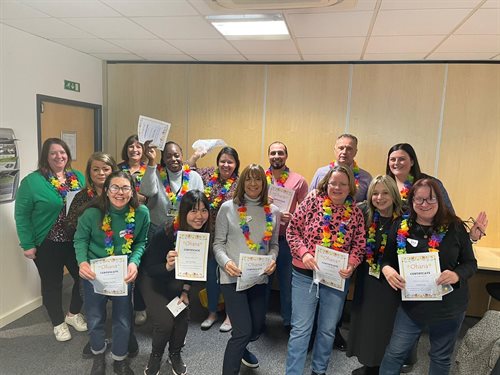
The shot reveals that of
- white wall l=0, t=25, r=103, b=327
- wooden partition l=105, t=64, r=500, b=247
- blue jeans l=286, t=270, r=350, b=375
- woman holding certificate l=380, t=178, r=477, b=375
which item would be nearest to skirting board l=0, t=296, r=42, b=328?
white wall l=0, t=25, r=103, b=327

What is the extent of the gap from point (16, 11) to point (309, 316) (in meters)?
3.03

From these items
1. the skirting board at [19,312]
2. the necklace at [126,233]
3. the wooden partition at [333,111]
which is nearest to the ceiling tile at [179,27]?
the wooden partition at [333,111]

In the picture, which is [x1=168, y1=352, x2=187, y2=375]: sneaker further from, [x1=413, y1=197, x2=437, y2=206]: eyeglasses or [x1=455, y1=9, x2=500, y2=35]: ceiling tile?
[x1=455, y1=9, x2=500, y2=35]: ceiling tile

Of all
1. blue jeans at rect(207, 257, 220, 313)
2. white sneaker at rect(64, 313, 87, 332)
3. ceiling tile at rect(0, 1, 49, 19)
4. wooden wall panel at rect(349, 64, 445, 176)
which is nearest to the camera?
ceiling tile at rect(0, 1, 49, 19)

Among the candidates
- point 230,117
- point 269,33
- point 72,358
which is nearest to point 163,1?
point 269,33

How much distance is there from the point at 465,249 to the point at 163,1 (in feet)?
7.81

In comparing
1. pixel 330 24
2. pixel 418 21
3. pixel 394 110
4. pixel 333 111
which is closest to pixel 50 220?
pixel 330 24

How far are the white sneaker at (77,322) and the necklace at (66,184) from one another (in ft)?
3.41

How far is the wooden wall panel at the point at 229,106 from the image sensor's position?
4.21 meters

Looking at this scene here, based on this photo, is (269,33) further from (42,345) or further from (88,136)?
(42,345)

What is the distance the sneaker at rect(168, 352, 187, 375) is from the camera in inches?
96.8

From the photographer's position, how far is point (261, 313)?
7.57 feet

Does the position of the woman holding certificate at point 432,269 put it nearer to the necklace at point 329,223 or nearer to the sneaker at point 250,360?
the necklace at point 329,223

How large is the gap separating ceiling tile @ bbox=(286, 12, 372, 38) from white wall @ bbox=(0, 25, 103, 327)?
2366 mm
